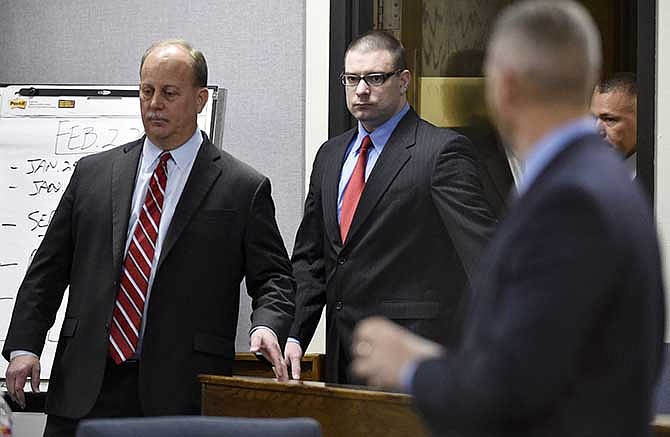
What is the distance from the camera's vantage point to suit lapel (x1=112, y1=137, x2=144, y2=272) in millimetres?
3426

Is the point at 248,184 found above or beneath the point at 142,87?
beneath

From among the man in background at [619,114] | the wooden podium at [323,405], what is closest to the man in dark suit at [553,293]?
the wooden podium at [323,405]

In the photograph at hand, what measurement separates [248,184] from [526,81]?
2.12 meters

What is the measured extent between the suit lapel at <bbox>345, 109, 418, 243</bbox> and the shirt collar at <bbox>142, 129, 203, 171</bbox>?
0.57 meters

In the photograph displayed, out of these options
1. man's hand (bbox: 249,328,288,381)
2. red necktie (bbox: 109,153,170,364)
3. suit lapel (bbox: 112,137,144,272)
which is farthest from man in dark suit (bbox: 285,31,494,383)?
suit lapel (bbox: 112,137,144,272)

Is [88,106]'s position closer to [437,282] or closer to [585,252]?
[437,282]

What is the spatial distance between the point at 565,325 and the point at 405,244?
2.41 m

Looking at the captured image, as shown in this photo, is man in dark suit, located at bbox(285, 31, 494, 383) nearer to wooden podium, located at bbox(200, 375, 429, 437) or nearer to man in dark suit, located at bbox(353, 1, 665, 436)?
wooden podium, located at bbox(200, 375, 429, 437)

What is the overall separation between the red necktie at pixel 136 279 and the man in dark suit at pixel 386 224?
481mm

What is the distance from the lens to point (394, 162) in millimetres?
3953

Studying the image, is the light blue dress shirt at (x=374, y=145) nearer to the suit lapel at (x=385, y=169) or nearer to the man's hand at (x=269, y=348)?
the suit lapel at (x=385, y=169)

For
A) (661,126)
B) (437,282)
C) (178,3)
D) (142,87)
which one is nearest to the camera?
(142,87)

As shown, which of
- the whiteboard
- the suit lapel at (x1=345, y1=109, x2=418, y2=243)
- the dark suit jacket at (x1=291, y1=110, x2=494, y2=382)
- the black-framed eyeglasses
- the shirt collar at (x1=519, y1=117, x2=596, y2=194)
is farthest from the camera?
the whiteboard

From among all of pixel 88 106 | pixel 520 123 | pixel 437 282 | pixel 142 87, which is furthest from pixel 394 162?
pixel 520 123
